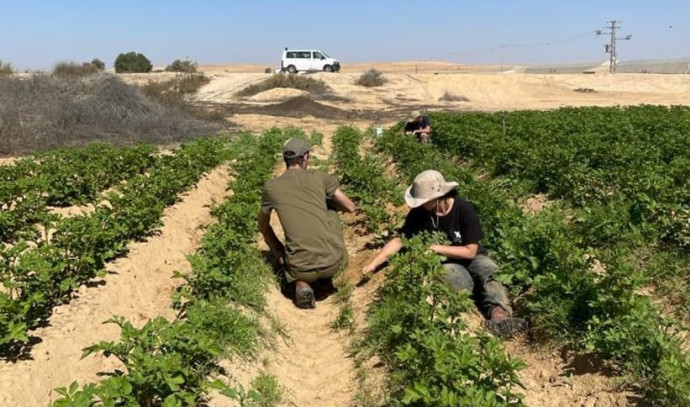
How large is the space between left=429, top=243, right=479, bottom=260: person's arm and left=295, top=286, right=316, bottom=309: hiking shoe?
1.36 meters

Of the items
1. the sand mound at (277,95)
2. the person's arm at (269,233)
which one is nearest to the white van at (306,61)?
the sand mound at (277,95)

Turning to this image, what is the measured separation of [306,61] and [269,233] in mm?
41223

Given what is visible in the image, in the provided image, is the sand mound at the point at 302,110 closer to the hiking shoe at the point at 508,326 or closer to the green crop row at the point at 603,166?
the green crop row at the point at 603,166

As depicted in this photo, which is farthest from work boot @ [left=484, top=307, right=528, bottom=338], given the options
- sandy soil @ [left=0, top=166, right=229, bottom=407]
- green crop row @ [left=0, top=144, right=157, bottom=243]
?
green crop row @ [left=0, top=144, right=157, bottom=243]

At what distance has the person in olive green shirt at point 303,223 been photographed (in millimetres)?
5797

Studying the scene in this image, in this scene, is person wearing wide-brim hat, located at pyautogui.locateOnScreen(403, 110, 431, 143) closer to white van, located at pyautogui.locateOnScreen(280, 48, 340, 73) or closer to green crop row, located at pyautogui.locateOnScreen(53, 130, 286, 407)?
green crop row, located at pyautogui.locateOnScreen(53, 130, 286, 407)

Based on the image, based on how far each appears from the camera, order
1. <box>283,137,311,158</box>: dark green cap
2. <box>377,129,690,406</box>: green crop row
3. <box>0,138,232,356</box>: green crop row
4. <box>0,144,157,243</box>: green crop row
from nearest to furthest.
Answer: <box>377,129,690,406</box>: green crop row < <box>0,138,232,356</box>: green crop row < <box>283,137,311,158</box>: dark green cap < <box>0,144,157,243</box>: green crop row

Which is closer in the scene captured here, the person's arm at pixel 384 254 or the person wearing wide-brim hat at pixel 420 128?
the person's arm at pixel 384 254

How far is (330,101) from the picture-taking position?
108 feet

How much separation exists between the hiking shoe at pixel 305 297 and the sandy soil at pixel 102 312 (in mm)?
1174

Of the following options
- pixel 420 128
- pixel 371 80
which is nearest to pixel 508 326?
pixel 420 128

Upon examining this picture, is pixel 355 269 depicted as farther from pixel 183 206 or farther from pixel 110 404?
pixel 110 404

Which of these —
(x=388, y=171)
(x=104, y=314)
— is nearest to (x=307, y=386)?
(x=104, y=314)

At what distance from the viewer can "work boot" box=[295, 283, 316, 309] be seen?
5.85m
